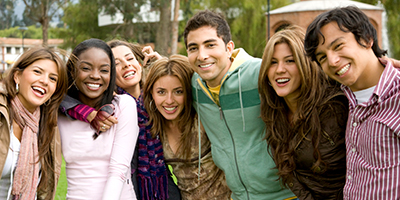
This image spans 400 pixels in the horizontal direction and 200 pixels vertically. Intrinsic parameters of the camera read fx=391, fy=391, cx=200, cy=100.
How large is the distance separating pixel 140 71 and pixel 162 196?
133cm

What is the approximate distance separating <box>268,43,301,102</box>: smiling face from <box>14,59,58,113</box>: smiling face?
171 cm

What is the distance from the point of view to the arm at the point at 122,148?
2994 mm

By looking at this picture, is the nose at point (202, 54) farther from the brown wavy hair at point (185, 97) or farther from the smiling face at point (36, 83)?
the smiling face at point (36, 83)

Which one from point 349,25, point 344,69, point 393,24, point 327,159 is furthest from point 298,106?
point 393,24

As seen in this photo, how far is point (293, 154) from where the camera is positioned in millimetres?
2920

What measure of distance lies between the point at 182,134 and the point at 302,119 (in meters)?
1.18

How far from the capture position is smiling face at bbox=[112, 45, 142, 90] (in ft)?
13.0

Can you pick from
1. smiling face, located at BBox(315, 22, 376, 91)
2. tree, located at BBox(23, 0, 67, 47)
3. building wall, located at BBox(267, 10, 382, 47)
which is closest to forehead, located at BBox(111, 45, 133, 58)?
smiling face, located at BBox(315, 22, 376, 91)

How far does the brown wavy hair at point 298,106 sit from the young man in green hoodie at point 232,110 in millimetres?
140

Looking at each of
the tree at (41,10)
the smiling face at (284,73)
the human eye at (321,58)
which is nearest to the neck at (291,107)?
the smiling face at (284,73)

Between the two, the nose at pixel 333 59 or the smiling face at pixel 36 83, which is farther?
the smiling face at pixel 36 83

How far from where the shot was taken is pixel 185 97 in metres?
3.54

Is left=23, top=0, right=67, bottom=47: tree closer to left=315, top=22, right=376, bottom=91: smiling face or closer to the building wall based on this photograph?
the building wall

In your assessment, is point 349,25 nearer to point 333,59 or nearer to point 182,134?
point 333,59
